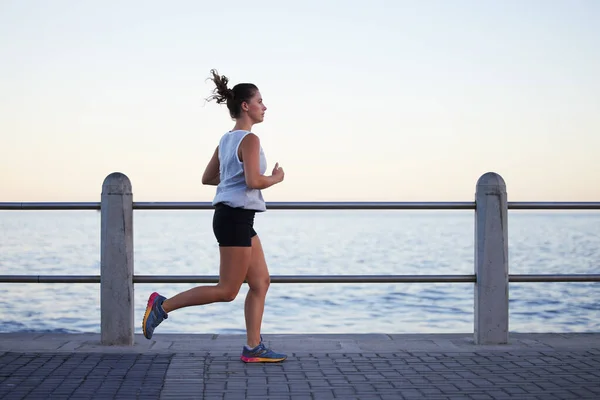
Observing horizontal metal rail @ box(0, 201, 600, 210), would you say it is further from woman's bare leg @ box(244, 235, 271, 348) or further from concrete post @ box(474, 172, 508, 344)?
woman's bare leg @ box(244, 235, 271, 348)

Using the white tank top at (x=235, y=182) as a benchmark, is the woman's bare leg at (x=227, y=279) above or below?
below

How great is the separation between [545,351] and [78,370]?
130 inches

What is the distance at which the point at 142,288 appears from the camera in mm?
22672

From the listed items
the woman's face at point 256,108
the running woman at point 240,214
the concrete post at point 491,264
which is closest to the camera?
the running woman at point 240,214

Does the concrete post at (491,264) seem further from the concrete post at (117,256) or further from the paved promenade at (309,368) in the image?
the concrete post at (117,256)

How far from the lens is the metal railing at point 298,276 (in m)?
6.38

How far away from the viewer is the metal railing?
6375 mm

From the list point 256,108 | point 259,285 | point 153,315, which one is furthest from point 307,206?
point 153,315

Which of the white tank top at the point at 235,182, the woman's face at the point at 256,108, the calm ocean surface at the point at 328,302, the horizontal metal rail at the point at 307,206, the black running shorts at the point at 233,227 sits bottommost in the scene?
the calm ocean surface at the point at 328,302

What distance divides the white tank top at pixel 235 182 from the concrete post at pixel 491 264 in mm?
1846

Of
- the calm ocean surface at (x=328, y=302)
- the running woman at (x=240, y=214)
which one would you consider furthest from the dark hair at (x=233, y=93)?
the calm ocean surface at (x=328, y=302)

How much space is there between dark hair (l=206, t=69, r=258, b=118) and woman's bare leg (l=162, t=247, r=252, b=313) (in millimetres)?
924

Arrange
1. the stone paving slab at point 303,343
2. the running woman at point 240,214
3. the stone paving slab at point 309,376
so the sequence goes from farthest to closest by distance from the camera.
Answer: the stone paving slab at point 303,343, the running woman at point 240,214, the stone paving slab at point 309,376

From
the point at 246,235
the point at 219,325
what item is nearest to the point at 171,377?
the point at 246,235
